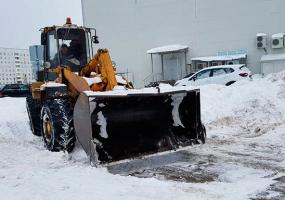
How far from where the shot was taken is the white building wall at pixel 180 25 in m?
28.1

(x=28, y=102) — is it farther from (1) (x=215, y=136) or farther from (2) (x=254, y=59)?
(2) (x=254, y=59)

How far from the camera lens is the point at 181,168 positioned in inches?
244

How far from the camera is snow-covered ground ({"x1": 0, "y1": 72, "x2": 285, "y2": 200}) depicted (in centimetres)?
479

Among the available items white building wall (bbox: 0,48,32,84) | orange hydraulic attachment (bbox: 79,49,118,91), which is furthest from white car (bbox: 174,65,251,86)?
white building wall (bbox: 0,48,32,84)

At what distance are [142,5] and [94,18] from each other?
506 cm

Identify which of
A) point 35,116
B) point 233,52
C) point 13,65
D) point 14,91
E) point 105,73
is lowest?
point 14,91

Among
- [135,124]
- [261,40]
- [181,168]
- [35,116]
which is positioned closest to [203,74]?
[261,40]

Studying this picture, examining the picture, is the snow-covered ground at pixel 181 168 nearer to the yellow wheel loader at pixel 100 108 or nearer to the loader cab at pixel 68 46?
the yellow wheel loader at pixel 100 108

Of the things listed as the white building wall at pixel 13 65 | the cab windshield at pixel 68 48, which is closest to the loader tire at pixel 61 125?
the cab windshield at pixel 68 48

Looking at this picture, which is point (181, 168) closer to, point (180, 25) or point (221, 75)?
point (221, 75)

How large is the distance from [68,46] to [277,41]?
22.1 m

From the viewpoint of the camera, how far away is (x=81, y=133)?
625 cm

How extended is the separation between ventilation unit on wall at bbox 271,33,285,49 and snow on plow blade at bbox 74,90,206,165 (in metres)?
21.9

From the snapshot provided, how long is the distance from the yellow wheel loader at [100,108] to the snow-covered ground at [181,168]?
0.32m
